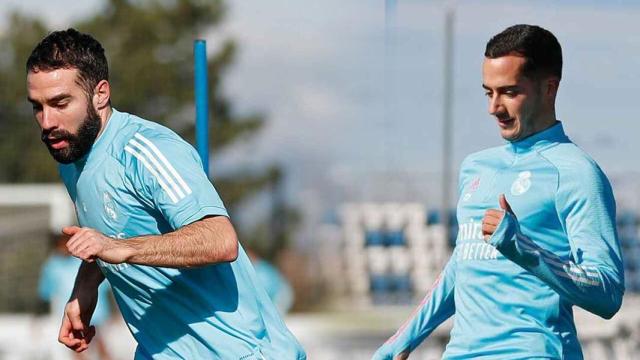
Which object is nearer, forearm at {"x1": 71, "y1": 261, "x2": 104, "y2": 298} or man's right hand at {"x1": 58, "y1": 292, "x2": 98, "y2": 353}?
man's right hand at {"x1": 58, "y1": 292, "x2": 98, "y2": 353}

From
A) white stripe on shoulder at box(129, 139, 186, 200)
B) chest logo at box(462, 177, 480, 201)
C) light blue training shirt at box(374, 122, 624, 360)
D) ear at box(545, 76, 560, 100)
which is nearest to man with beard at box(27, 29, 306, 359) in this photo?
white stripe on shoulder at box(129, 139, 186, 200)

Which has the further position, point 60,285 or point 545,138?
point 60,285

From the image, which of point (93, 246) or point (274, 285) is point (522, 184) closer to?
point (93, 246)

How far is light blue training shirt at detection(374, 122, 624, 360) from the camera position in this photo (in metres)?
3.42

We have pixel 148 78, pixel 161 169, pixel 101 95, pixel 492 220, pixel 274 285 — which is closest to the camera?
pixel 492 220

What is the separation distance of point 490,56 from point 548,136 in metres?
0.31

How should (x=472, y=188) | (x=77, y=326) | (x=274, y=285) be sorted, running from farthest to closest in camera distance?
(x=274, y=285)
(x=77, y=326)
(x=472, y=188)

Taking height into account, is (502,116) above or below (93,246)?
above

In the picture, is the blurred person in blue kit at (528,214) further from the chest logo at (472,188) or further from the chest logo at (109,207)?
the chest logo at (109,207)

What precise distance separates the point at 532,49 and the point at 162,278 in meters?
1.34

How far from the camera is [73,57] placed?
12.6 feet

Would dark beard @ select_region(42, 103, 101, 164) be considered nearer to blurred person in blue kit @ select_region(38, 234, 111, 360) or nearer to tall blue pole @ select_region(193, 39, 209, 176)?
tall blue pole @ select_region(193, 39, 209, 176)

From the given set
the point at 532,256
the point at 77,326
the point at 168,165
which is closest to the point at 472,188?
the point at 532,256

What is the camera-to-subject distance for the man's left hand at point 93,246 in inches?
131
